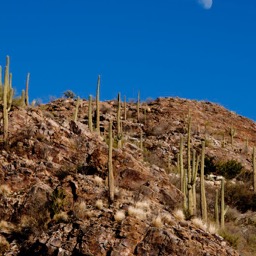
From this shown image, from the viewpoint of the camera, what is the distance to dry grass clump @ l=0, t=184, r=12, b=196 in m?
17.5

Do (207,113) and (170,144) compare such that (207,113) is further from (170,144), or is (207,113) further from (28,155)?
(28,155)

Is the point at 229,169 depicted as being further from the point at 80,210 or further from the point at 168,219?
the point at 80,210

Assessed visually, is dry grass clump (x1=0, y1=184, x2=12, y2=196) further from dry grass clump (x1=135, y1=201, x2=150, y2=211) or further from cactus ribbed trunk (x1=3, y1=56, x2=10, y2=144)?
dry grass clump (x1=135, y1=201, x2=150, y2=211)

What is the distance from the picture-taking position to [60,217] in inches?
624

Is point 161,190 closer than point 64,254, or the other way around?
point 64,254

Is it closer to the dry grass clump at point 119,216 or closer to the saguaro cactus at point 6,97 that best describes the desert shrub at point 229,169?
the saguaro cactus at point 6,97

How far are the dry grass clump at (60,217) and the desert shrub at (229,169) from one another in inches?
706

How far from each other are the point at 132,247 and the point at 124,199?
3.10m

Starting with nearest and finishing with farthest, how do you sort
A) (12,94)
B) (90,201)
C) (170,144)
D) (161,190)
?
(90,201)
(161,190)
(12,94)
(170,144)

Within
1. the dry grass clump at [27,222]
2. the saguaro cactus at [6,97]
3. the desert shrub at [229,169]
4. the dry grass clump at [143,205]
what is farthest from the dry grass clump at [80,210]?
the desert shrub at [229,169]

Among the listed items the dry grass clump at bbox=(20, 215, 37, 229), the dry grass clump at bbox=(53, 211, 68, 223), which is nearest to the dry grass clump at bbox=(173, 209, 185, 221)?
the dry grass clump at bbox=(53, 211, 68, 223)

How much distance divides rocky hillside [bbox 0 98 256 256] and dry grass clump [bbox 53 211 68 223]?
0.04 m

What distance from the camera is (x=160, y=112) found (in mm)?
43000

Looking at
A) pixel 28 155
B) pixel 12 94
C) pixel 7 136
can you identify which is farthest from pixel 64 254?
pixel 12 94
